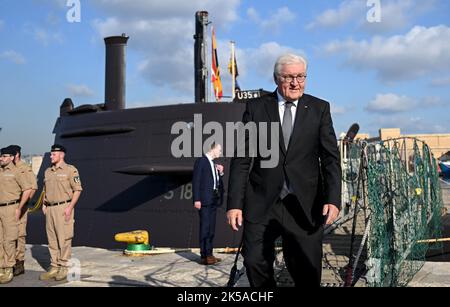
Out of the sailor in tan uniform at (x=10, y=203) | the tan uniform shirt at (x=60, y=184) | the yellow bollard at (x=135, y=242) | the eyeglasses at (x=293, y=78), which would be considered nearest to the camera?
the eyeglasses at (x=293, y=78)

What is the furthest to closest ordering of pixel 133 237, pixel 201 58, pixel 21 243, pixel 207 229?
1. pixel 201 58
2. pixel 133 237
3. pixel 207 229
4. pixel 21 243

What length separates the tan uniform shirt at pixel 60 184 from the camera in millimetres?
6809

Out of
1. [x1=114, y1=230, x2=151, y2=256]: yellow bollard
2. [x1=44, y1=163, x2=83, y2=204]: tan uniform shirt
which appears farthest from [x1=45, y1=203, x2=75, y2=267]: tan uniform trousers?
[x1=114, y1=230, x2=151, y2=256]: yellow bollard

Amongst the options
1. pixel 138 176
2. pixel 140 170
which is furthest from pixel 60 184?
pixel 138 176

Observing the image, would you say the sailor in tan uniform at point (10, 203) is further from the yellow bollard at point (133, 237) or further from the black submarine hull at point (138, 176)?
the black submarine hull at point (138, 176)

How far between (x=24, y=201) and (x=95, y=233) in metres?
3.50

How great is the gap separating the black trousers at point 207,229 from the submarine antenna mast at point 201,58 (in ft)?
16.0

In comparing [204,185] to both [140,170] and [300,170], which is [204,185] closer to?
[140,170]

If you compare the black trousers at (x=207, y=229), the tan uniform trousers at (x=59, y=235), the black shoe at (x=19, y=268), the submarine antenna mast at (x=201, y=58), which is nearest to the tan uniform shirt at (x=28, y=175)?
the tan uniform trousers at (x=59, y=235)

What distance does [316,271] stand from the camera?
11.2 ft

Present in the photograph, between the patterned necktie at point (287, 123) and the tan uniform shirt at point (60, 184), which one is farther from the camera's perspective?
the tan uniform shirt at point (60, 184)

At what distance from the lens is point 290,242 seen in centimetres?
345

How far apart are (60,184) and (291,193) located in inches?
170
